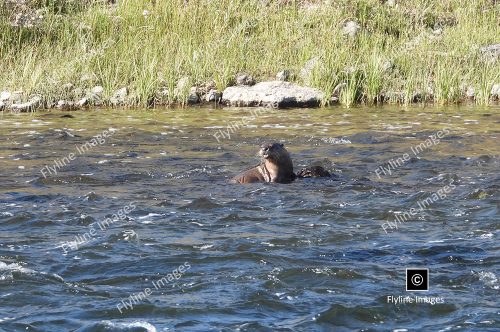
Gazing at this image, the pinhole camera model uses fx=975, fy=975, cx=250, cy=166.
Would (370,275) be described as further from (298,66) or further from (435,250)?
(298,66)

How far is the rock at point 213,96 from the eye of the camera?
18.3 m

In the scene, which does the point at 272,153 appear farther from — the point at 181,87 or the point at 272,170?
the point at 181,87

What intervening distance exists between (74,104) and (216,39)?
3.44 m

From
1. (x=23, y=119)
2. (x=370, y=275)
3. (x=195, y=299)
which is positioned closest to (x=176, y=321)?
(x=195, y=299)

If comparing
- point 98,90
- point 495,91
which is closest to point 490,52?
point 495,91

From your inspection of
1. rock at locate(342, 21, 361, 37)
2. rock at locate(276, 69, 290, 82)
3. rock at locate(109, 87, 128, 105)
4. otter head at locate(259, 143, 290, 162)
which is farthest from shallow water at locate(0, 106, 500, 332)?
rock at locate(342, 21, 361, 37)

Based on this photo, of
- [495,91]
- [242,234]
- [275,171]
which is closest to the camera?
[242,234]

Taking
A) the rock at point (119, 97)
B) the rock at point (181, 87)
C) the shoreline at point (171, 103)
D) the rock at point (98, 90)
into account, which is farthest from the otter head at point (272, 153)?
the rock at point (98, 90)

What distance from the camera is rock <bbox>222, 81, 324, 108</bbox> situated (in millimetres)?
17781

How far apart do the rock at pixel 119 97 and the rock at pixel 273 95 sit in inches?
72.6

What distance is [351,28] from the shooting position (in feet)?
67.2

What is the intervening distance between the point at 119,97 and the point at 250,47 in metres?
3.26

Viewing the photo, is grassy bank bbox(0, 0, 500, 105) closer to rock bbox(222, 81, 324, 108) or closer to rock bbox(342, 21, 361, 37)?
rock bbox(342, 21, 361, 37)

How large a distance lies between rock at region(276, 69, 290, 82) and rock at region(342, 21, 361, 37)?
223 centimetres
